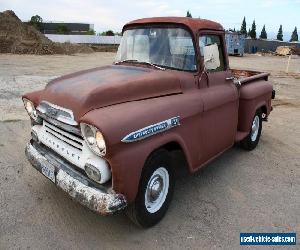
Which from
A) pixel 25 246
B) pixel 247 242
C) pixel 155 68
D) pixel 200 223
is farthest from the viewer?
pixel 155 68

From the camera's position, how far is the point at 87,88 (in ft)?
11.9

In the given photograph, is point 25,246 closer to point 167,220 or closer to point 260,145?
point 167,220

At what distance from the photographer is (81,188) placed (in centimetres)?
336

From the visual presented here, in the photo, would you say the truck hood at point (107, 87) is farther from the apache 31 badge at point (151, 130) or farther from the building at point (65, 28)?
the building at point (65, 28)

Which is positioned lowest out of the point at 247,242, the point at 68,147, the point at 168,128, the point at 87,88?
the point at 247,242

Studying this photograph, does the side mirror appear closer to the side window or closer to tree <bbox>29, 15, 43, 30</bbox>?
the side window

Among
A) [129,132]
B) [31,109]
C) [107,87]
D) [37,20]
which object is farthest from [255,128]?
[37,20]

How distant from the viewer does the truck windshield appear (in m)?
4.37

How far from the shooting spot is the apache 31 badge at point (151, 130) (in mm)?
3219

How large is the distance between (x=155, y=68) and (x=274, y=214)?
220 centimetres

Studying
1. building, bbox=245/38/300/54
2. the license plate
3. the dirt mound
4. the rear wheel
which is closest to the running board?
the rear wheel

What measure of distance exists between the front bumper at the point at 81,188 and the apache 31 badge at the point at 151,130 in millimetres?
515

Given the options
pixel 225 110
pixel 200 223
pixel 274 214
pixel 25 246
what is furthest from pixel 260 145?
pixel 25 246

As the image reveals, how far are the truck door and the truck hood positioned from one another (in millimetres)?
528
